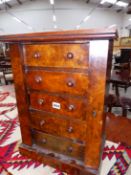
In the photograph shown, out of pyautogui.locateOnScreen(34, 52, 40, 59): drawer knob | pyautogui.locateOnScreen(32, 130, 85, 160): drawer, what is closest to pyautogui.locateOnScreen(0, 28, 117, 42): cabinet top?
pyautogui.locateOnScreen(34, 52, 40, 59): drawer knob

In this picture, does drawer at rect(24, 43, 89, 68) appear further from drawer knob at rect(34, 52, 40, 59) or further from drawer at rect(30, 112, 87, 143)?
drawer at rect(30, 112, 87, 143)

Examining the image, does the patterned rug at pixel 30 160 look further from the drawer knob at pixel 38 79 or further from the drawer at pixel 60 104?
the drawer knob at pixel 38 79

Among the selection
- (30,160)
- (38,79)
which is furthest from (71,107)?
(30,160)

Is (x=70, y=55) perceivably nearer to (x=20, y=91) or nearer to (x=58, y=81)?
(x=58, y=81)

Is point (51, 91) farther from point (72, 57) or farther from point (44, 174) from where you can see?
point (44, 174)

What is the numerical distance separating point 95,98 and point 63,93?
9.1 inches

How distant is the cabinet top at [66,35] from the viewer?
0.73 meters

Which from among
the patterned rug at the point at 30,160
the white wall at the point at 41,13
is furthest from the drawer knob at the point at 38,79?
the white wall at the point at 41,13

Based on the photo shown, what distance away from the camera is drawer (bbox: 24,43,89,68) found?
34.0 inches

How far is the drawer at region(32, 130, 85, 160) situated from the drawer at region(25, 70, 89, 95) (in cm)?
43

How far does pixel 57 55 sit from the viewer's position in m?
0.94

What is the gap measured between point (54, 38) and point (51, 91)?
1.23 ft

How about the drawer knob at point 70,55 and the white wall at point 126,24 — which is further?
the white wall at point 126,24

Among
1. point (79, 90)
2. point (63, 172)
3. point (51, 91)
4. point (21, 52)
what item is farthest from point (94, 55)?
point (63, 172)
